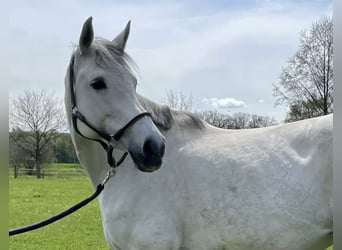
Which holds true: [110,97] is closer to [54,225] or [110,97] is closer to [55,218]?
[55,218]

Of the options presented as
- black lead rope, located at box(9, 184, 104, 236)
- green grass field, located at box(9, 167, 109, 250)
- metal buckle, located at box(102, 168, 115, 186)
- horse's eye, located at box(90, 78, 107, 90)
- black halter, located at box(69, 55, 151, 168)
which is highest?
horse's eye, located at box(90, 78, 107, 90)

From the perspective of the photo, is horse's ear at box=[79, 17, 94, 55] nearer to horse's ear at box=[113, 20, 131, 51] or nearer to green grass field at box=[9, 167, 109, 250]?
horse's ear at box=[113, 20, 131, 51]

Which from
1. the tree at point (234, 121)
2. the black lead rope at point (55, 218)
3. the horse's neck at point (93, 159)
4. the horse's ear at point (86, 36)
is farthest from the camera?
the tree at point (234, 121)

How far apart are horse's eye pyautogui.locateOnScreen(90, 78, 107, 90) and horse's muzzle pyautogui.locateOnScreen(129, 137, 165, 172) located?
393 mm

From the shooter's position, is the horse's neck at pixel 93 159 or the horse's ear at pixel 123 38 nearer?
the horse's ear at pixel 123 38

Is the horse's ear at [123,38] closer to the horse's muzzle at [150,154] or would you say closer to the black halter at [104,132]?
the black halter at [104,132]

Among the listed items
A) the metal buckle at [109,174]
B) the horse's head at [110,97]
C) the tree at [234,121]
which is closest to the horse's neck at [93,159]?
the metal buckle at [109,174]

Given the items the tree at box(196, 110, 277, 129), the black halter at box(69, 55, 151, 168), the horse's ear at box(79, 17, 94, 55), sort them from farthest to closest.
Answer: the tree at box(196, 110, 277, 129)
the horse's ear at box(79, 17, 94, 55)
the black halter at box(69, 55, 151, 168)

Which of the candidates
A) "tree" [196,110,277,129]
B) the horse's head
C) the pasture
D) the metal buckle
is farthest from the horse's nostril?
the pasture

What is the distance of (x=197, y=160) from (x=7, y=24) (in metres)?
1.61

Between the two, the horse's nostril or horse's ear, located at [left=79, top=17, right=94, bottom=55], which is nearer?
the horse's nostril

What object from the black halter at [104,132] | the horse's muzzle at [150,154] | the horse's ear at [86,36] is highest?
the horse's ear at [86,36]

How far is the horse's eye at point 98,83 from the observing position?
2.13 meters

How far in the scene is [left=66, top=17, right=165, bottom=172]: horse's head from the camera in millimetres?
2020
